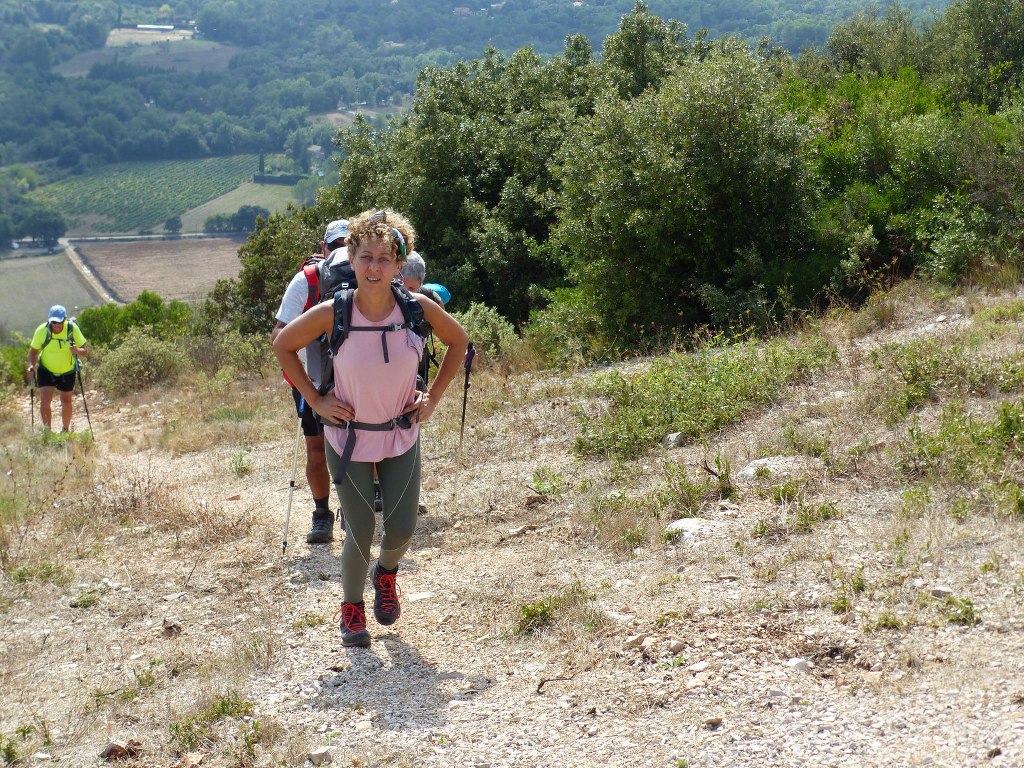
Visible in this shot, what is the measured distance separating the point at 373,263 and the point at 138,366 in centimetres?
1468

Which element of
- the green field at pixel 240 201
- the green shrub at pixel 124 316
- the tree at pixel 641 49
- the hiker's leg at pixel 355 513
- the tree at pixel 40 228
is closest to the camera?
the hiker's leg at pixel 355 513

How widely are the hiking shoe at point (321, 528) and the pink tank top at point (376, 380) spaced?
225 centimetres

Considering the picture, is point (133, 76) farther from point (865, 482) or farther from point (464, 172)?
point (865, 482)

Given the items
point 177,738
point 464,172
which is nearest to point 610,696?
point 177,738

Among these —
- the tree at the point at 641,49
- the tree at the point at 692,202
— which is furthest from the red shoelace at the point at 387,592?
the tree at the point at 641,49

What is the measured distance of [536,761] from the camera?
12.3 feet

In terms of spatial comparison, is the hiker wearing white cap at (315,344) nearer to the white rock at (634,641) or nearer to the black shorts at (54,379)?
the white rock at (634,641)

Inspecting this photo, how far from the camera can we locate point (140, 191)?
436ft

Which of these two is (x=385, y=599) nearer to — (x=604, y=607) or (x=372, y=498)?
(x=372, y=498)

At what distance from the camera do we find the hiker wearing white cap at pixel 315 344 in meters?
4.88

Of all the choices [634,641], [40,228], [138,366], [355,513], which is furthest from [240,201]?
[634,641]

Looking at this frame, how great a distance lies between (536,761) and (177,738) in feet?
5.09

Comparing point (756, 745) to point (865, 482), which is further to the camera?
point (865, 482)

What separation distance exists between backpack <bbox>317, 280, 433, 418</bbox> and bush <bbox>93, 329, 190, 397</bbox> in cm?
1411
